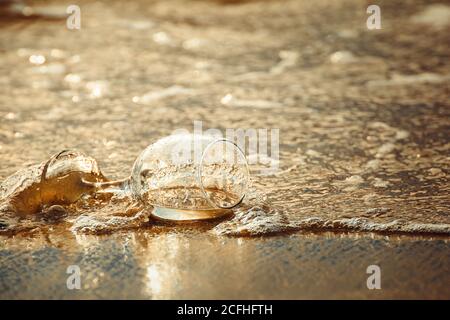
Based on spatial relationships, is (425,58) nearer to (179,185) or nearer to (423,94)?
(423,94)

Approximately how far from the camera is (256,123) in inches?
154

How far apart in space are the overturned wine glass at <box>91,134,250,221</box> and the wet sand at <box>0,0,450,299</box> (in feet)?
0.37

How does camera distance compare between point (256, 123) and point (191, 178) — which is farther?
point (256, 123)

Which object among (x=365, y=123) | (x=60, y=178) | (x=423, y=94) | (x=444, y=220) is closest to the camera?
(x=444, y=220)

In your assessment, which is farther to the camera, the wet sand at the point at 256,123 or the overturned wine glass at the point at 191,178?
the overturned wine glass at the point at 191,178

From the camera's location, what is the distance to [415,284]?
2.08 metres

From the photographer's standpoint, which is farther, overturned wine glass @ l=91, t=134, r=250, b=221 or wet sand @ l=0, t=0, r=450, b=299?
overturned wine glass @ l=91, t=134, r=250, b=221

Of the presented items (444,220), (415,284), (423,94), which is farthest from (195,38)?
(415,284)

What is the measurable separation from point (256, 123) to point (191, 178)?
4.35 ft

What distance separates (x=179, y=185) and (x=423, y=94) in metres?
2.26

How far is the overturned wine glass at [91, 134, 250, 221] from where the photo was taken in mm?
2650

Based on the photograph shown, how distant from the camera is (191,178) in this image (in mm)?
2670

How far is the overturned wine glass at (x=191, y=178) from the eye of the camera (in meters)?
2.65

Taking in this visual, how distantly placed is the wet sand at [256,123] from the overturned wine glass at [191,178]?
11cm
